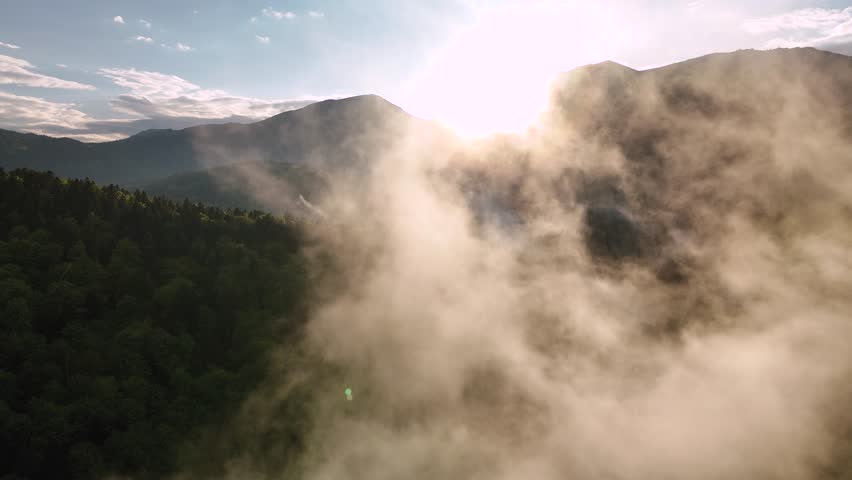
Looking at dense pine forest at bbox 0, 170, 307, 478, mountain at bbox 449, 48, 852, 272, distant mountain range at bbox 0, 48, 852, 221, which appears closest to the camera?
dense pine forest at bbox 0, 170, 307, 478

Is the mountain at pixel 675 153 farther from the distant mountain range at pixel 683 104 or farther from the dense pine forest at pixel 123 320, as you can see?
the dense pine forest at pixel 123 320

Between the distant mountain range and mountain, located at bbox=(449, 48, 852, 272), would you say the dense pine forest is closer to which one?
mountain, located at bbox=(449, 48, 852, 272)

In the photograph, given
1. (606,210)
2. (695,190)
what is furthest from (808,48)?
(606,210)

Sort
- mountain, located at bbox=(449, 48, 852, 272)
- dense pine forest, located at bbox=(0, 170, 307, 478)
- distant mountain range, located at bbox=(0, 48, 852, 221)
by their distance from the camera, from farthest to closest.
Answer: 1. distant mountain range, located at bbox=(0, 48, 852, 221)
2. mountain, located at bbox=(449, 48, 852, 272)
3. dense pine forest, located at bbox=(0, 170, 307, 478)

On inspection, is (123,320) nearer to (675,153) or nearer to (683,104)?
(675,153)

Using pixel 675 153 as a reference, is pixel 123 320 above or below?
below

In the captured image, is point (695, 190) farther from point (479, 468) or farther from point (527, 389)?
point (479, 468)

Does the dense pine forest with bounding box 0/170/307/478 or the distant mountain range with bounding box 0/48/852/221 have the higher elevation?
the distant mountain range with bounding box 0/48/852/221

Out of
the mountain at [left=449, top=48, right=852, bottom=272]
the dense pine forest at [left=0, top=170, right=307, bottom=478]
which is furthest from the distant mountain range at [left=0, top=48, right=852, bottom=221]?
the dense pine forest at [left=0, top=170, right=307, bottom=478]

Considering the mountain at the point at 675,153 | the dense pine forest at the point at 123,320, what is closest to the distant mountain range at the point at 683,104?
the mountain at the point at 675,153

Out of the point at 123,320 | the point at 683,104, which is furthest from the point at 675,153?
the point at 123,320
